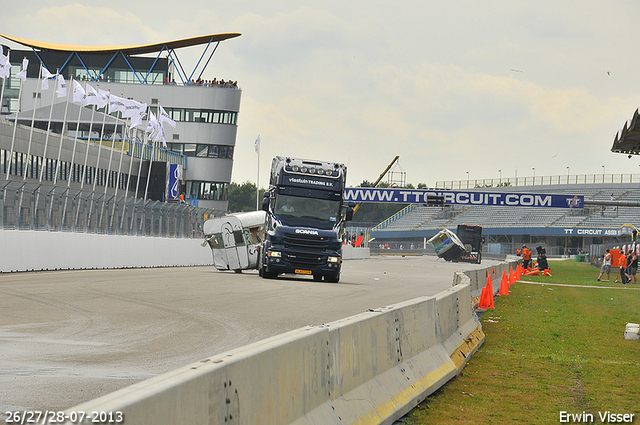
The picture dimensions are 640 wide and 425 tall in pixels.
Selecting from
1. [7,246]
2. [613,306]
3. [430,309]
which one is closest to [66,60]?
[7,246]

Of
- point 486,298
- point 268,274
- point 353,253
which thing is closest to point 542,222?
point 353,253

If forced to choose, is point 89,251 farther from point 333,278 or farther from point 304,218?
point 333,278

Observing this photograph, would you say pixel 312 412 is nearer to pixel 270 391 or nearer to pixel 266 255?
pixel 270 391

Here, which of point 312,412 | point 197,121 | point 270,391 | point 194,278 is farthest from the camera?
point 197,121

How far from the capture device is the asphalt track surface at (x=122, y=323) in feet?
25.8

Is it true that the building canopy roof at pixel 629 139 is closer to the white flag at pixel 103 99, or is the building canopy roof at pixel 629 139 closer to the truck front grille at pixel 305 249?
the truck front grille at pixel 305 249

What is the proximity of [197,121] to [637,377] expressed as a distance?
77812 mm

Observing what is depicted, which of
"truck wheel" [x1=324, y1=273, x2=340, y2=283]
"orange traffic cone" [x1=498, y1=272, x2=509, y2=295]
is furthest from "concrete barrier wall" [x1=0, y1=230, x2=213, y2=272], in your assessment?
"orange traffic cone" [x1=498, y1=272, x2=509, y2=295]

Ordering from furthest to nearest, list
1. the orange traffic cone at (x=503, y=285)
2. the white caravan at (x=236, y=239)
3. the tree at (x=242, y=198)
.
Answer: the tree at (x=242, y=198)
the white caravan at (x=236, y=239)
the orange traffic cone at (x=503, y=285)

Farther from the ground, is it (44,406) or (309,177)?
(309,177)

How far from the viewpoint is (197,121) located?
8512 centimetres

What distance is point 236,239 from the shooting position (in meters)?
32.2

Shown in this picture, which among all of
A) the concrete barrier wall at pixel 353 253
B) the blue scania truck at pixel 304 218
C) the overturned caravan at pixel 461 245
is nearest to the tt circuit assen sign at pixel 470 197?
the overturned caravan at pixel 461 245

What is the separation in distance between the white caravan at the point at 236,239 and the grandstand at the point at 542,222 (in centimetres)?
6489
